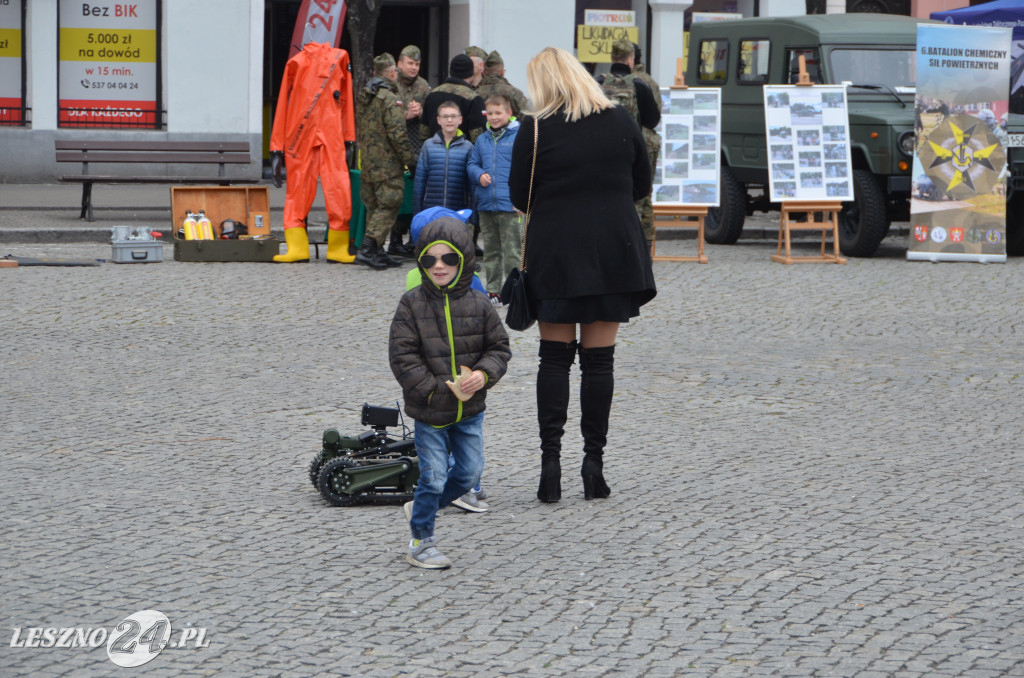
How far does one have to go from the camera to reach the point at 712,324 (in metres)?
9.99

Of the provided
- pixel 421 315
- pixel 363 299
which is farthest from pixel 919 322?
pixel 421 315

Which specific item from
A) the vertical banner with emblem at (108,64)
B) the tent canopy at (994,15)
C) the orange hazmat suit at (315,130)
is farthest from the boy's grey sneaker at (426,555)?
the vertical banner with emblem at (108,64)

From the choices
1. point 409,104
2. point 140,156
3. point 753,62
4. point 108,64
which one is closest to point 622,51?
point 409,104

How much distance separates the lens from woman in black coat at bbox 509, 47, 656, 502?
5590 mm

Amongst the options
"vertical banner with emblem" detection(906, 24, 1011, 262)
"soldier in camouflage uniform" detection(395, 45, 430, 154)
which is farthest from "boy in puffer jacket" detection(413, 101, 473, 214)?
"vertical banner with emblem" detection(906, 24, 1011, 262)

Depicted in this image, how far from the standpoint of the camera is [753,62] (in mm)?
15477

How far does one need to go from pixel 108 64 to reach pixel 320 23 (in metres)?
3.11

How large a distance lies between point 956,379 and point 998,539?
10.3 ft

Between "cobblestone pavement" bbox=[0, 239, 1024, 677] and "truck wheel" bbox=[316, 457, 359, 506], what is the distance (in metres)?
0.05

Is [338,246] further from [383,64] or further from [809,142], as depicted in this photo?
[809,142]

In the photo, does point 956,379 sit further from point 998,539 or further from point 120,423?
point 120,423

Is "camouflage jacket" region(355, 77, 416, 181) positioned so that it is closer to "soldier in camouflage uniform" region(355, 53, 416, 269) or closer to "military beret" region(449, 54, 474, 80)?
"soldier in camouflage uniform" region(355, 53, 416, 269)

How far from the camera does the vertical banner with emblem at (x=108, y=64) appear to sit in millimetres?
20141

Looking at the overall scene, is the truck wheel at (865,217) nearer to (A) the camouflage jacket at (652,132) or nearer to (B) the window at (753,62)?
(B) the window at (753,62)
